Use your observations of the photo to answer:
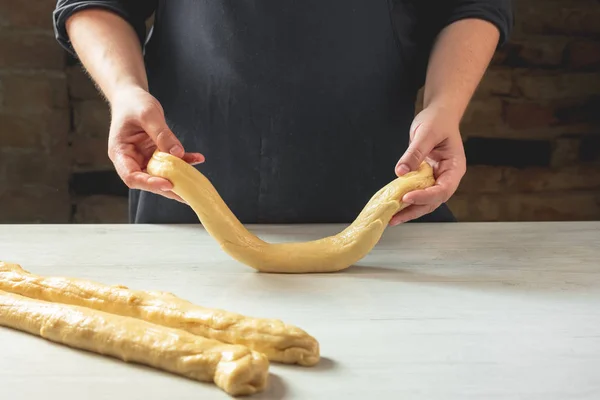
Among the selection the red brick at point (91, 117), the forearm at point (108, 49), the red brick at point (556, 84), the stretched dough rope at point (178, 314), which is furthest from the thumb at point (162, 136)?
the red brick at point (556, 84)

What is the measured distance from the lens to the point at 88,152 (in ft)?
7.33

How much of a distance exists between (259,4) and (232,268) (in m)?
0.53

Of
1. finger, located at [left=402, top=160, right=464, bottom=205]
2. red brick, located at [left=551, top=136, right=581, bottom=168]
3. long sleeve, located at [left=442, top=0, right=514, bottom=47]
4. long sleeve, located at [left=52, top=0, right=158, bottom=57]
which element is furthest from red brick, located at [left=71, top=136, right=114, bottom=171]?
red brick, located at [left=551, top=136, right=581, bottom=168]

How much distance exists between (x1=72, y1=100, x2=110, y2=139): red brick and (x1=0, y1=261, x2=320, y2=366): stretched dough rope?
1376 mm

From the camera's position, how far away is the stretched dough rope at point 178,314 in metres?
0.72

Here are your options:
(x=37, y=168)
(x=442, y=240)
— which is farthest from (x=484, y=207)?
(x=37, y=168)

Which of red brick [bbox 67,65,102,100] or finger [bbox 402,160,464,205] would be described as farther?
red brick [bbox 67,65,102,100]

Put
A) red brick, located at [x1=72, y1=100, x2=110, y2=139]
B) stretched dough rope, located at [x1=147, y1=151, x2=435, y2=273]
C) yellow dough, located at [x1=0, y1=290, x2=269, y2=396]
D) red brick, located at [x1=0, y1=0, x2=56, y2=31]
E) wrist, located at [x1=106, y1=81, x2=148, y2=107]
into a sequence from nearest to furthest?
1. yellow dough, located at [x1=0, y1=290, x2=269, y2=396]
2. stretched dough rope, located at [x1=147, y1=151, x2=435, y2=273]
3. wrist, located at [x1=106, y1=81, x2=148, y2=107]
4. red brick, located at [x1=0, y1=0, x2=56, y2=31]
5. red brick, located at [x1=72, y1=100, x2=110, y2=139]

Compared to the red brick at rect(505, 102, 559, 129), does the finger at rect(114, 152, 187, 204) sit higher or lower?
lower

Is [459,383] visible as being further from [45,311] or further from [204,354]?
[45,311]

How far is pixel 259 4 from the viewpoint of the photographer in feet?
4.26

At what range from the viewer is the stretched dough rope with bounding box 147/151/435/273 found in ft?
3.34

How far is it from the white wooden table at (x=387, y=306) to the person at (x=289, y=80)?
0.33ft

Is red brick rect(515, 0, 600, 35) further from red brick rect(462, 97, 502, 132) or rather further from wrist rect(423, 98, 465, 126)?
wrist rect(423, 98, 465, 126)
